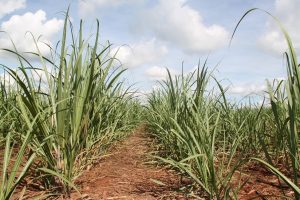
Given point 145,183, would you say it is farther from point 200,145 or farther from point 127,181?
point 200,145

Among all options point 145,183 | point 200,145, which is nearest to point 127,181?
point 145,183

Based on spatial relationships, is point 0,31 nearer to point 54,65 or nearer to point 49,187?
point 54,65

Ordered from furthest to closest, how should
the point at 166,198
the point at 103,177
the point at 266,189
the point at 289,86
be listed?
the point at 103,177 → the point at 266,189 → the point at 166,198 → the point at 289,86

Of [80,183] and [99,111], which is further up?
[99,111]

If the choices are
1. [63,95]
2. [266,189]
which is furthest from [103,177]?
[266,189]

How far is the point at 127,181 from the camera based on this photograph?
7.27 feet

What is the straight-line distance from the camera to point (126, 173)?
7.97 feet

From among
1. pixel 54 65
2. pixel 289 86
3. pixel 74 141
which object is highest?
pixel 54 65

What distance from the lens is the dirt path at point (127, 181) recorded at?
1.92 m

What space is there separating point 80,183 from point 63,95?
553 millimetres

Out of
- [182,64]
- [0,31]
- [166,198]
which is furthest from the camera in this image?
[182,64]

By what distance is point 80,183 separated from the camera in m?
2.06

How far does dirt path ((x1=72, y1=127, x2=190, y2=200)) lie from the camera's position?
1.92 metres

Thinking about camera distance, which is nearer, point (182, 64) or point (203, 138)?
point (203, 138)
